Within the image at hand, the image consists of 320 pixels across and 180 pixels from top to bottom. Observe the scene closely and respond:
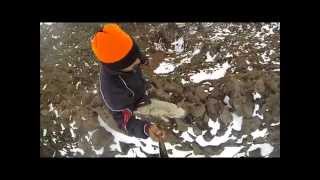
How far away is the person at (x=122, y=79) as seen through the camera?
4637 millimetres

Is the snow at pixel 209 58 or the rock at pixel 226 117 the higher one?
the snow at pixel 209 58

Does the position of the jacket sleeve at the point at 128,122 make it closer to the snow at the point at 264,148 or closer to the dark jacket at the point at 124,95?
the dark jacket at the point at 124,95

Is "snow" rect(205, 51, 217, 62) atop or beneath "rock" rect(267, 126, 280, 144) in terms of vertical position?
atop

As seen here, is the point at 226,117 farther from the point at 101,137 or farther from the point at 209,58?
the point at 101,137

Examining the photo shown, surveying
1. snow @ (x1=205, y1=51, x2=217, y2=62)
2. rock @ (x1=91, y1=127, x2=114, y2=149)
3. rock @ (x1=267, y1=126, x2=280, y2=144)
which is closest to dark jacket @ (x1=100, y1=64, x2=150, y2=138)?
rock @ (x1=91, y1=127, x2=114, y2=149)

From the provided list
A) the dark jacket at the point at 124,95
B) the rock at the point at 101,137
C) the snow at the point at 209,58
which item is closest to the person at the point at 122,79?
the dark jacket at the point at 124,95

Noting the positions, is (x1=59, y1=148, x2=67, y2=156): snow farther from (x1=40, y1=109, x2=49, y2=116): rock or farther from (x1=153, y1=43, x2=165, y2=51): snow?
(x1=153, y1=43, x2=165, y2=51): snow

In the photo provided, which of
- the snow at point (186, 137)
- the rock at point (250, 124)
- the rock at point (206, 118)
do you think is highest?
the rock at point (206, 118)

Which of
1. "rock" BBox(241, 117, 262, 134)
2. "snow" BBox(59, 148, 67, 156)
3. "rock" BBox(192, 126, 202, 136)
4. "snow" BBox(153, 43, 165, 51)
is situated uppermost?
"snow" BBox(153, 43, 165, 51)

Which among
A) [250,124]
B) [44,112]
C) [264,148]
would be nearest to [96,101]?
[44,112]

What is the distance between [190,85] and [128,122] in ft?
1.85

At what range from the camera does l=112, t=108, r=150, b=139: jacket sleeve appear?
4.67m

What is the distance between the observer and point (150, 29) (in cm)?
465
